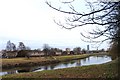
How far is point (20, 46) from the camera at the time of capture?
331 feet

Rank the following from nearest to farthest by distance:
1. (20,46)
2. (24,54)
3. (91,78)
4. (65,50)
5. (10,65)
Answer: (91,78)
(10,65)
(24,54)
(20,46)
(65,50)

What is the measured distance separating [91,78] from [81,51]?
12783cm

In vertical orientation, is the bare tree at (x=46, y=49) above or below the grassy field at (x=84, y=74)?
above

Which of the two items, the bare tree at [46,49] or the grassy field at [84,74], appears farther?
the bare tree at [46,49]

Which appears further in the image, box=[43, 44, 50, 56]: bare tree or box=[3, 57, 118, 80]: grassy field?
box=[43, 44, 50, 56]: bare tree

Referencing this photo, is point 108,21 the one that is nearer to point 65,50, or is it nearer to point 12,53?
point 12,53

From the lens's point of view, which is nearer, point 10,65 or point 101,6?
point 101,6

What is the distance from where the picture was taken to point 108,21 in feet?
21.5

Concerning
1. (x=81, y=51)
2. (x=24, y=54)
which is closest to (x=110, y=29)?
(x=24, y=54)

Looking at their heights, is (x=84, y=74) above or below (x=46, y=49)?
below

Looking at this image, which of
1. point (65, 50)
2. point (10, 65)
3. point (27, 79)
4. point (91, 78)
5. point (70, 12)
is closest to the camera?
point (70, 12)

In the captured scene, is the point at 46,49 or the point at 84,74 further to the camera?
the point at 46,49

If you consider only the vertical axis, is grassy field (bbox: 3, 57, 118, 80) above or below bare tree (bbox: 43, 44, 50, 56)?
below

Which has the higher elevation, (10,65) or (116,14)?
(116,14)
